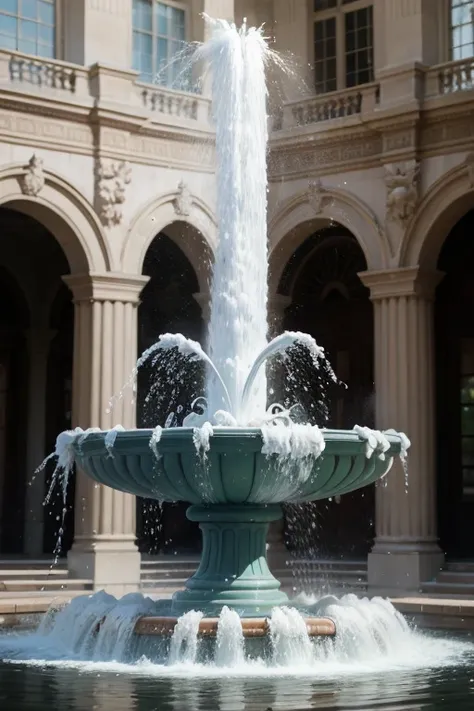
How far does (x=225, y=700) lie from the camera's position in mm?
7039

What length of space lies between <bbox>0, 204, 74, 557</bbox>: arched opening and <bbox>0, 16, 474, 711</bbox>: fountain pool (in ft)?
34.7

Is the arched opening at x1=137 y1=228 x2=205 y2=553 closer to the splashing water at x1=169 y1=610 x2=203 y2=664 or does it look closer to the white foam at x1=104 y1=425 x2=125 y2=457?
the white foam at x1=104 y1=425 x2=125 y2=457

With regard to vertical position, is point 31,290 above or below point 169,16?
below

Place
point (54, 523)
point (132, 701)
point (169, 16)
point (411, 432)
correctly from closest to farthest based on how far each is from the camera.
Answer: point (132, 701), point (411, 432), point (169, 16), point (54, 523)

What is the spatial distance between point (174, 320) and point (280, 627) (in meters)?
13.0

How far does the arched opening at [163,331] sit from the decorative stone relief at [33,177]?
392 cm

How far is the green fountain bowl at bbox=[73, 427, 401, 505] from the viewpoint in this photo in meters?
8.75

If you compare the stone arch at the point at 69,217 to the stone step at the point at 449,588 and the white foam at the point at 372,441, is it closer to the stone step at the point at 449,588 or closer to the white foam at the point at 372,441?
the stone step at the point at 449,588

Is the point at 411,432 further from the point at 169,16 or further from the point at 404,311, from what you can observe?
the point at 169,16

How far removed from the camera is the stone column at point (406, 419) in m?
16.5

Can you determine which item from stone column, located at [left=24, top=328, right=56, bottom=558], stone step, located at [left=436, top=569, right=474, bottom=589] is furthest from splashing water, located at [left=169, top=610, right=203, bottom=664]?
stone column, located at [left=24, top=328, right=56, bottom=558]

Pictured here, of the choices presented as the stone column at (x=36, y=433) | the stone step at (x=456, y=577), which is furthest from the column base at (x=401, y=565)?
the stone column at (x=36, y=433)

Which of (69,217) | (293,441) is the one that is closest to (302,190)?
(69,217)

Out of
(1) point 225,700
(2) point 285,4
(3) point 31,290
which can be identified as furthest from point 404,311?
(1) point 225,700
